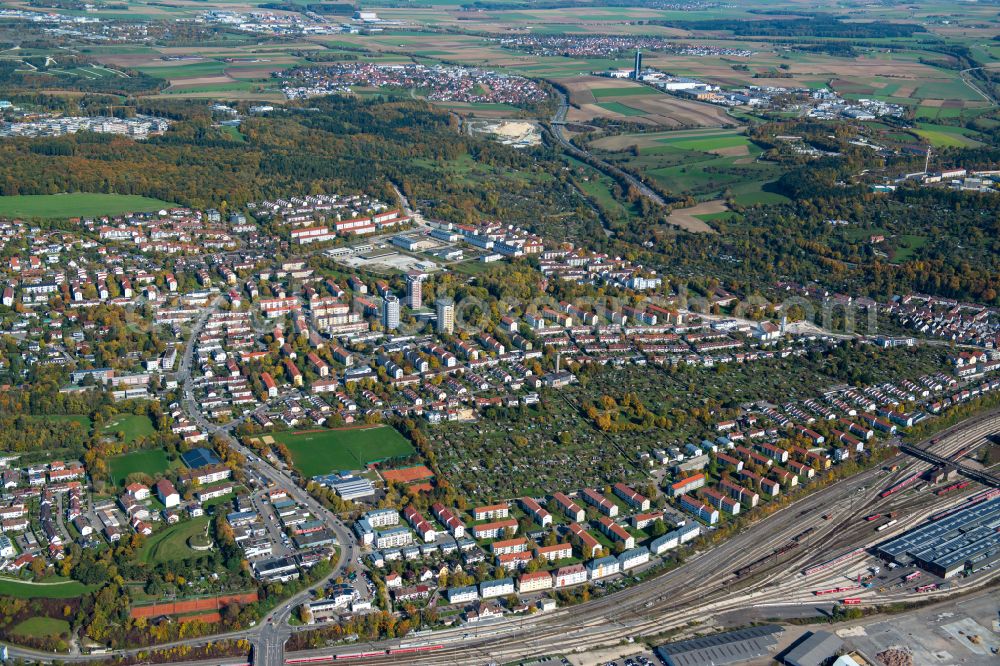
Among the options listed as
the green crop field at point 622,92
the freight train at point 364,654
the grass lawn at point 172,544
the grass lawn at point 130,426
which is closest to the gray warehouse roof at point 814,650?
the freight train at point 364,654

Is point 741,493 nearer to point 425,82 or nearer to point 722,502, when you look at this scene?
point 722,502

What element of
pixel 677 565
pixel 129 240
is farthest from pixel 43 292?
pixel 677 565

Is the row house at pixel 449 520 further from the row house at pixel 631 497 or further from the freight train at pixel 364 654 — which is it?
the row house at pixel 631 497

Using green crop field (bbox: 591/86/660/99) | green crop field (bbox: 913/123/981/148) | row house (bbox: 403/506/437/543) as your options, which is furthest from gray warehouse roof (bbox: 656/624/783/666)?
green crop field (bbox: 591/86/660/99)

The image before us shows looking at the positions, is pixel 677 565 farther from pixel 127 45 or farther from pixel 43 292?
pixel 127 45

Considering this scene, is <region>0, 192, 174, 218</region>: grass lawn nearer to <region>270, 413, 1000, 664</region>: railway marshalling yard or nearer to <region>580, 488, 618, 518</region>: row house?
<region>580, 488, 618, 518</region>: row house

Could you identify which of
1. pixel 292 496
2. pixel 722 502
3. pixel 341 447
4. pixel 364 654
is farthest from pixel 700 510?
pixel 292 496
